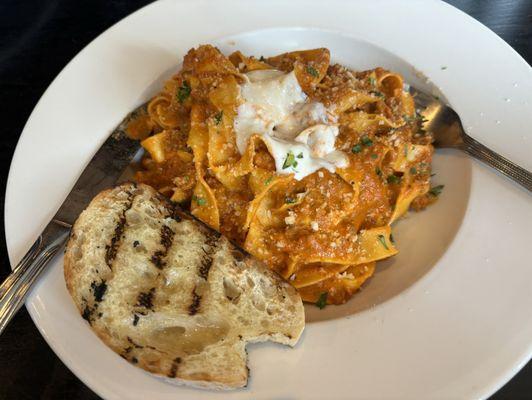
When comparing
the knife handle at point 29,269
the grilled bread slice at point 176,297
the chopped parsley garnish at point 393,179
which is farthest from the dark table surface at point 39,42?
the chopped parsley garnish at point 393,179

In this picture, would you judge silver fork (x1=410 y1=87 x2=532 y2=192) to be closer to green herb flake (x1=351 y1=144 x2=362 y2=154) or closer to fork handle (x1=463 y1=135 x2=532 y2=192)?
fork handle (x1=463 y1=135 x2=532 y2=192)

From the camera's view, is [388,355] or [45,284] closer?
[388,355]

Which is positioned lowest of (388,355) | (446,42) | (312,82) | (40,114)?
(388,355)

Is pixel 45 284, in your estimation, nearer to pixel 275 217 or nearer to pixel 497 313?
pixel 275 217

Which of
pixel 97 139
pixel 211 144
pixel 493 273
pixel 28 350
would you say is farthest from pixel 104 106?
pixel 493 273

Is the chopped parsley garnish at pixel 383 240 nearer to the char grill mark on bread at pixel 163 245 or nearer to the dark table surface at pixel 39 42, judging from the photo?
the char grill mark on bread at pixel 163 245

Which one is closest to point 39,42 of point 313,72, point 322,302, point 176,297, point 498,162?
point 313,72
